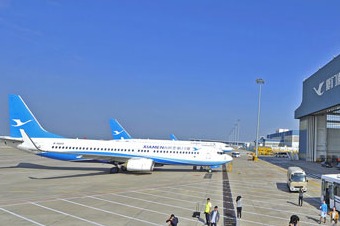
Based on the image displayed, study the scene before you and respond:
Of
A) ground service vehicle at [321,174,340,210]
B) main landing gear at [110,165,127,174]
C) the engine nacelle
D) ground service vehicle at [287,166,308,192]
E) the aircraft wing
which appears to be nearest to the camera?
ground service vehicle at [321,174,340,210]

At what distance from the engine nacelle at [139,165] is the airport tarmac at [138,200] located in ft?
6.39

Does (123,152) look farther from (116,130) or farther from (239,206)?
(116,130)

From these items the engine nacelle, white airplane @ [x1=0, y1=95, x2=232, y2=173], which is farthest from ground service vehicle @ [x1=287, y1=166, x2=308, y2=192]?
the engine nacelle

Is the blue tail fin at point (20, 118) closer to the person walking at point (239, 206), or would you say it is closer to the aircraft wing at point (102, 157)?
the aircraft wing at point (102, 157)

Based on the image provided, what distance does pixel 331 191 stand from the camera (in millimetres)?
24953

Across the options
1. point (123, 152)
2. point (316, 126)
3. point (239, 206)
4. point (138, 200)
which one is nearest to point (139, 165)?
point (123, 152)

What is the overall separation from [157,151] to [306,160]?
2337 inches

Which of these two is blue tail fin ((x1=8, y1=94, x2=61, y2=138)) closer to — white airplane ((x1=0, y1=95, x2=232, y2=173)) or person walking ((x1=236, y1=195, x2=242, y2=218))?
white airplane ((x1=0, y1=95, x2=232, y2=173))

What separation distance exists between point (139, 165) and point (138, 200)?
15.9 meters

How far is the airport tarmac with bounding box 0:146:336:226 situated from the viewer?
20.6 metres

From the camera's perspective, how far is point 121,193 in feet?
95.6

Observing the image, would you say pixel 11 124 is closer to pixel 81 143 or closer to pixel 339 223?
pixel 81 143

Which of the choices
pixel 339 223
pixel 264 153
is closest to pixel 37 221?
pixel 339 223

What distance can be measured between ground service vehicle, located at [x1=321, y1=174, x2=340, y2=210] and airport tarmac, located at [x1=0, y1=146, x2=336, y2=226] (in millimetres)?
1214
